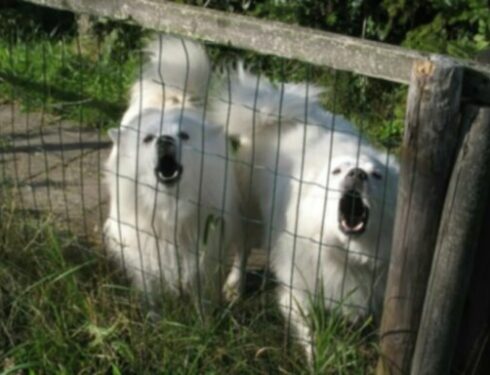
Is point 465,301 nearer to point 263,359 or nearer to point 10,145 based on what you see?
point 263,359

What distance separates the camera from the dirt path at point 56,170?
482cm

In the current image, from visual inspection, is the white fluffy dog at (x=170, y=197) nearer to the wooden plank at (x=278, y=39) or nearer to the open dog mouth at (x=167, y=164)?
the open dog mouth at (x=167, y=164)

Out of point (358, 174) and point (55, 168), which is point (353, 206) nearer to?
point (358, 174)

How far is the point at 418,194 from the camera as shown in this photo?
311 centimetres

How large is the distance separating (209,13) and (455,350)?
4.97ft

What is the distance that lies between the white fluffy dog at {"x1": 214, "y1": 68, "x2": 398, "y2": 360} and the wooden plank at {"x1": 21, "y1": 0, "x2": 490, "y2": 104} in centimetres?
42

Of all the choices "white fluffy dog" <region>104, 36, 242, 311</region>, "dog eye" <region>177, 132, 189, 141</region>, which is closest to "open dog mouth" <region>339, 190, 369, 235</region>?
"white fluffy dog" <region>104, 36, 242, 311</region>

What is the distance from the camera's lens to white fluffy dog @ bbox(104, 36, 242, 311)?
13.6ft

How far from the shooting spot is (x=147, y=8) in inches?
143

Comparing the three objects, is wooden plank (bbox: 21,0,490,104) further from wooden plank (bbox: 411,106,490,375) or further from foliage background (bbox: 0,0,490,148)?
foliage background (bbox: 0,0,490,148)

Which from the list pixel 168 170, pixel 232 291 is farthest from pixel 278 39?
pixel 232 291

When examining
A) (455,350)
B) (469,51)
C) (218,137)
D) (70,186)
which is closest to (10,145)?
(70,186)

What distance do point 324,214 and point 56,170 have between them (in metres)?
2.49

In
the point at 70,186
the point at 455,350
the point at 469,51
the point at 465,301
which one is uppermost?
the point at 469,51
